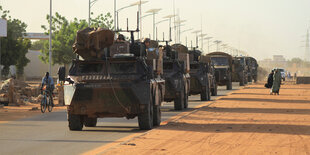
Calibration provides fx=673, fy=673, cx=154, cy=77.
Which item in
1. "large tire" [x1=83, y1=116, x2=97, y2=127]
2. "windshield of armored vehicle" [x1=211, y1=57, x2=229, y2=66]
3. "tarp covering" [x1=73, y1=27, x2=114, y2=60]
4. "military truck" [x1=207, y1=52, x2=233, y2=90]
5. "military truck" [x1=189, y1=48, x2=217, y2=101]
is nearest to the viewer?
"tarp covering" [x1=73, y1=27, x2=114, y2=60]

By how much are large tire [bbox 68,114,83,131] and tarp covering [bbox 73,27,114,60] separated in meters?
1.65

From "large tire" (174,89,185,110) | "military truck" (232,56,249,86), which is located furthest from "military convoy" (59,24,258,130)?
"military truck" (232,56,249,86)

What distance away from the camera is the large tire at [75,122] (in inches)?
711

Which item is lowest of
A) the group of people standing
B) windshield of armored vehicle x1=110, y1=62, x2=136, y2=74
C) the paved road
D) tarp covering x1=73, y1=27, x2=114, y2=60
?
the paved road

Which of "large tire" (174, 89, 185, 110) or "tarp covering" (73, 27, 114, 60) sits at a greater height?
"tarp covering" (73, 27, 114, 60)

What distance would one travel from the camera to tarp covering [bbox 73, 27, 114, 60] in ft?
59.6

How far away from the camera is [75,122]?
59.4ft

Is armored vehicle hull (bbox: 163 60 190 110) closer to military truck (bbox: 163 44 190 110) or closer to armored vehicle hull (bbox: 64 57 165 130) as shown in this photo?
military truck (bbox: 163 44 190 110)

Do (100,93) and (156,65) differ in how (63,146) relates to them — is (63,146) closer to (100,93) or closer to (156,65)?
(100,93)

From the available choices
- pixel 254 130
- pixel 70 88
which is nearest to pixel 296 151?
pixel 254 130

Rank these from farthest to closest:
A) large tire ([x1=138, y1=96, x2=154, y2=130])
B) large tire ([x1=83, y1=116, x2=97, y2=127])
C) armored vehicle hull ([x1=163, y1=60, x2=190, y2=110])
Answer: armored vehicle hull ([x1=163, y1=60, x2=190, y2=110])
large tire ([x1=83, y1=116, x2=97, y2=127])
large tire ([x1=138, y1=96, x2=154, y2=130])

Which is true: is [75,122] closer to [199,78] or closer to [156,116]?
[156,116]

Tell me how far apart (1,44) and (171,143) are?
215ft

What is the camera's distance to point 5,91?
1387 inches
